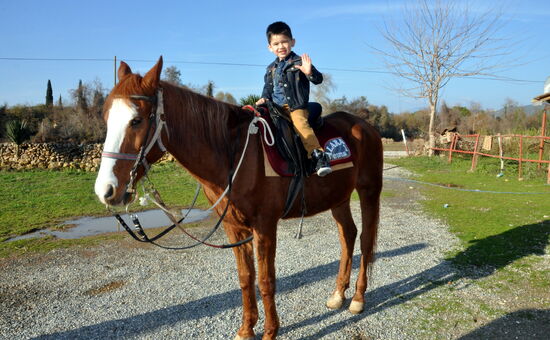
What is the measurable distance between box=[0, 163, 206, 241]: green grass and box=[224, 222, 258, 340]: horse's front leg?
5.88 metres

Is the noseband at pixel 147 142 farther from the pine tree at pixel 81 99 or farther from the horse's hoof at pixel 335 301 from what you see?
the pine tree at pixel 81 99

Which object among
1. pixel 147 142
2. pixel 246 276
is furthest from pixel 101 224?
pixel 147 142

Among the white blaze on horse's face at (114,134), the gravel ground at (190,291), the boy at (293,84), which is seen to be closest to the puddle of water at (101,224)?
the gravel ground at (190,291)

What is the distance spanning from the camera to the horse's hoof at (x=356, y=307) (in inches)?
155

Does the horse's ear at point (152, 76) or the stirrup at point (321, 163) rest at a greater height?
the horse's ear at point (152, 76)

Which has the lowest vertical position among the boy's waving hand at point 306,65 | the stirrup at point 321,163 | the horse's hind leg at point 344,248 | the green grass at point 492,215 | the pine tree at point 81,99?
the green grass at point 492,215

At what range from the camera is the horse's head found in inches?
87.4

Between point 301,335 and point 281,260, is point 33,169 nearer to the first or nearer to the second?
point 281,260

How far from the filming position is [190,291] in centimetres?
452

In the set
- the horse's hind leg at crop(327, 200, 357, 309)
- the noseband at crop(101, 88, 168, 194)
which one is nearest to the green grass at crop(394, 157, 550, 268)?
the horse's hind leg at crop(327, 200, 357, 309)

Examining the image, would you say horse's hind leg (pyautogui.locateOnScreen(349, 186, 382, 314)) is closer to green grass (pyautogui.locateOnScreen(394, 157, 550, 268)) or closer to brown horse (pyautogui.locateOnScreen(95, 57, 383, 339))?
brown horse (pyautogui.locateOnScreen(95, 57, 383, 339))

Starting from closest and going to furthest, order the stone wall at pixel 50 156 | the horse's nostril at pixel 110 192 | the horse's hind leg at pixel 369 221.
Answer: the horse's nostril at pixel 110 192 → the horse's hind leg at pixel 369 221 → the stone wall at pixel 50 156

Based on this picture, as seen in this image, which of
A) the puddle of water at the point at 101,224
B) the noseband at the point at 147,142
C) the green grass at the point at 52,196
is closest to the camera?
the noseband at the point at 147,142

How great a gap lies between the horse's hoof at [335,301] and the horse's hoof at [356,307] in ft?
0.43
